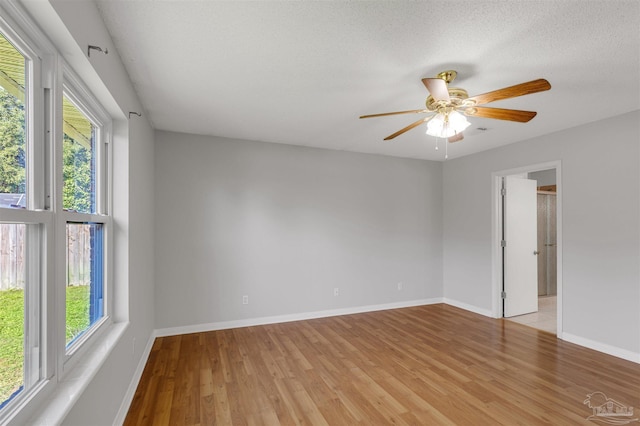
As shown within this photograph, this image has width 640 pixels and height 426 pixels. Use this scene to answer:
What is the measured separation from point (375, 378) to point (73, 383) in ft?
7.18

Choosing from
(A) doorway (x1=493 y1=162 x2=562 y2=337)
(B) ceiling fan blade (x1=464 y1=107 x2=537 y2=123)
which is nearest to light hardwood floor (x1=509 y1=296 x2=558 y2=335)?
(A) doorway (x1=493 y1=162 x2=562 y2=337)

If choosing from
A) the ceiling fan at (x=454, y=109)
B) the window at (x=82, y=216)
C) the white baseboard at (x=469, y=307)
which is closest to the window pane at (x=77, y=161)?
the window at (x=82, y=216)

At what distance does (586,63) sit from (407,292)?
3792 mm

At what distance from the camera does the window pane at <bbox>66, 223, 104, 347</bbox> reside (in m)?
1.53

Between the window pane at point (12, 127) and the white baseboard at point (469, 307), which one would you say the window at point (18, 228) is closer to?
the window pane at point (12, 127)

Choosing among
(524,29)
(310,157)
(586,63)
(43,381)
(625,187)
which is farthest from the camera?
(310,157)

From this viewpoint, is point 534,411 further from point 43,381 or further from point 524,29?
point 43,381

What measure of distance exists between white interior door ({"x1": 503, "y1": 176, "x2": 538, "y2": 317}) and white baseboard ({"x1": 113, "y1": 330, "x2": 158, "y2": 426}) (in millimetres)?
4660

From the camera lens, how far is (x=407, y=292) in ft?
16.4

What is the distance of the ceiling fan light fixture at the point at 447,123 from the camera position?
218 cm

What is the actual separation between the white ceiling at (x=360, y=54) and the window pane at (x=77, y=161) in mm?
566

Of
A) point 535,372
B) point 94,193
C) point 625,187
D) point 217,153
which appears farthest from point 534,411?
point 217,153
